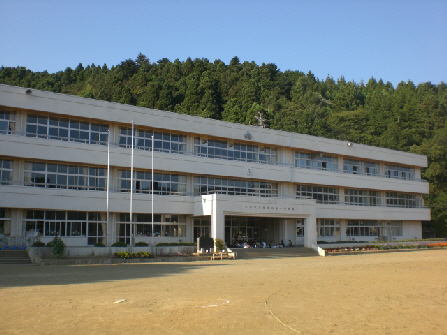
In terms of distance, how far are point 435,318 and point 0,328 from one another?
29.3 ft

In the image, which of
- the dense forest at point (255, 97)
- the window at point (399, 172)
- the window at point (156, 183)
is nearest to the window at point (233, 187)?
the window at point (156, 183)

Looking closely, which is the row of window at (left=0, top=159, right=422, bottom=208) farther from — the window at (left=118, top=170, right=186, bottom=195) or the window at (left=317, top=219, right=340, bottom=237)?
the window at (left=317, top=219, right=340, bottom=237)

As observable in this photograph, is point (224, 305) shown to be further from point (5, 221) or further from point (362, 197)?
point (362, 197)

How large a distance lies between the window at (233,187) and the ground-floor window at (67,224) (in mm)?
8746

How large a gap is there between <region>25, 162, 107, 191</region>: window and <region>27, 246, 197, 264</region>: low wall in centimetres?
653

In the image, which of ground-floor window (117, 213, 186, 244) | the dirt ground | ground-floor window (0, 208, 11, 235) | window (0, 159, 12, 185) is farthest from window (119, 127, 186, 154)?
the dirt ground

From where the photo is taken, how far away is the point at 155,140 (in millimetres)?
39688

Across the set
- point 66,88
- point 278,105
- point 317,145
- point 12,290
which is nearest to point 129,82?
point 66,88

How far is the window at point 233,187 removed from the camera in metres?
41.4

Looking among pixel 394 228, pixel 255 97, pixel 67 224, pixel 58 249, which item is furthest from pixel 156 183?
pixel 255 97

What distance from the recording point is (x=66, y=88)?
10050 cm

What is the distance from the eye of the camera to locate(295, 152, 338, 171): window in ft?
161

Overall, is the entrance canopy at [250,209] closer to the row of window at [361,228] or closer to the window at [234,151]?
the window at [234,151]

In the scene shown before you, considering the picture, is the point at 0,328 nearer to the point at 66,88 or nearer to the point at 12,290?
the point at 12,290
